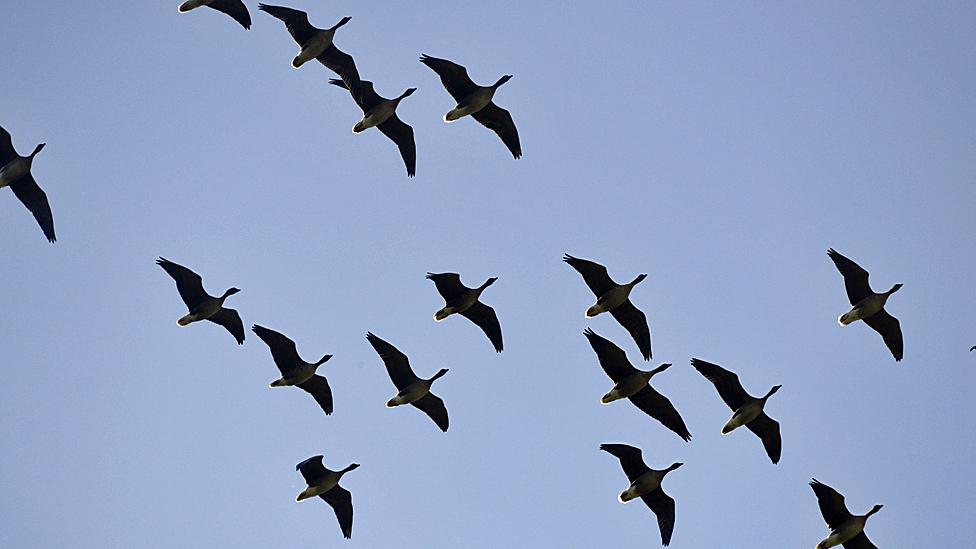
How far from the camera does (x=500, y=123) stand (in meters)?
33.9

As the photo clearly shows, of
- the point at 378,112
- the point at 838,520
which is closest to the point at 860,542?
the point at 838,520

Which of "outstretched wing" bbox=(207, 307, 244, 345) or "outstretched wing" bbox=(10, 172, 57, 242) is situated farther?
"outstretched wing" bbox=(207, 307, 244, 345)

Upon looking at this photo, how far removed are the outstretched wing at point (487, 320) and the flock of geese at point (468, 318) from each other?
2 cm

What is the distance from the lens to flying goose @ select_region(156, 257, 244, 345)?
33250 mm

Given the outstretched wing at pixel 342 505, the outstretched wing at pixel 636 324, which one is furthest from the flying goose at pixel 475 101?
the outstretched wing at pixel 342 505

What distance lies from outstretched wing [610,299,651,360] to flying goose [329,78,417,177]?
19.9 feet

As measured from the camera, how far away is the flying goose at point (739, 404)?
32.7 meters

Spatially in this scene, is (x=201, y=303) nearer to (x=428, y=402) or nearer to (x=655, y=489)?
(x=428, y=402)

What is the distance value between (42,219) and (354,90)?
8.09 meters

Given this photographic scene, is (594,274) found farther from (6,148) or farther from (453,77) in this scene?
(6,148)

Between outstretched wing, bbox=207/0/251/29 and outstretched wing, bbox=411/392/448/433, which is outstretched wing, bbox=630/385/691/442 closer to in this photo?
outstretched wing, bbox=411/392/448/433

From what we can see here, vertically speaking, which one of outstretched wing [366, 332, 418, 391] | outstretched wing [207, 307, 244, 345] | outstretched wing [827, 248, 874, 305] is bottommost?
outstretched wing [827, 248, 874, 305]

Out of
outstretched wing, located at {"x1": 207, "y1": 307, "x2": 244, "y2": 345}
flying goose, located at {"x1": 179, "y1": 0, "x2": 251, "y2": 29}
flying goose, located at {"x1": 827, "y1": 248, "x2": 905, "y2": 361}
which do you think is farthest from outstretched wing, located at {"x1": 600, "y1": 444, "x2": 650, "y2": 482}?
flying goose, located at {"x1": 179, "y1": 0, "x2": 251, "y2": 29}

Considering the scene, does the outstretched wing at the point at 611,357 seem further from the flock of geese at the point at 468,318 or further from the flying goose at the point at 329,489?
the flying goose at the point at 329,489
